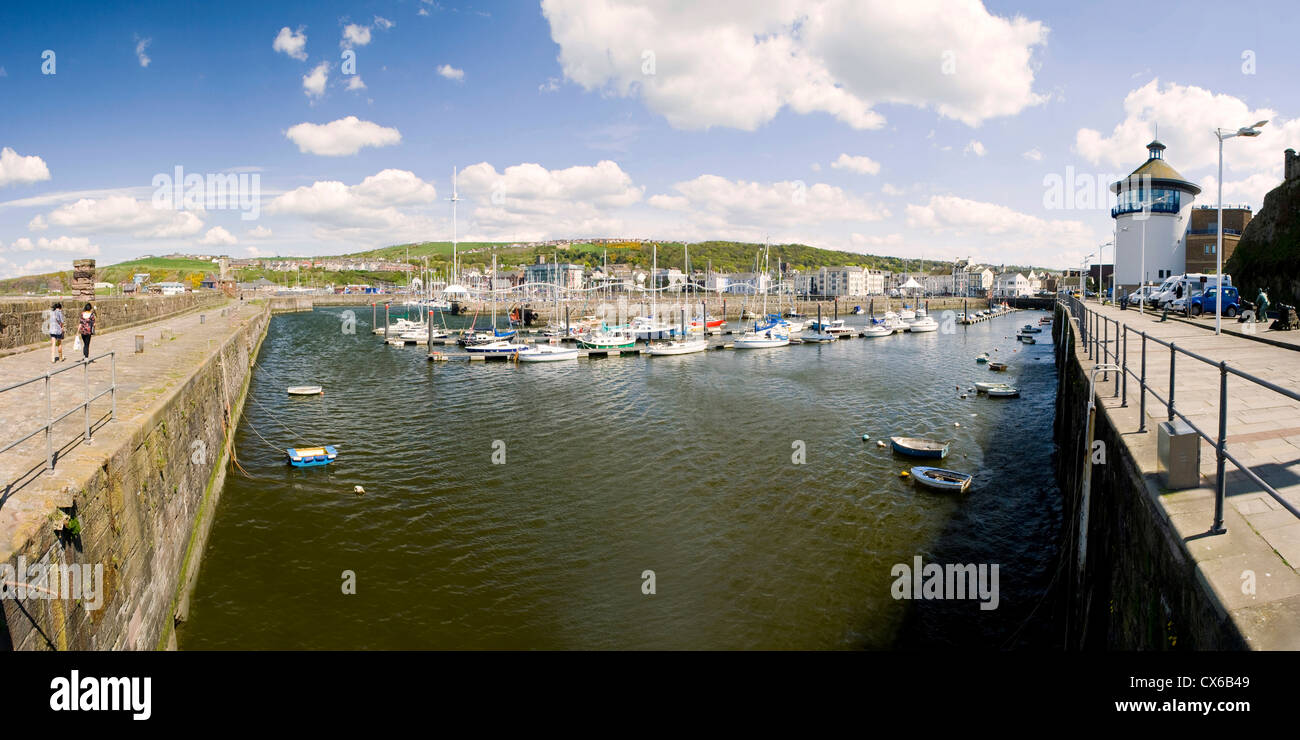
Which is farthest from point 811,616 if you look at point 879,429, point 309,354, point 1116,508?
point 309,354

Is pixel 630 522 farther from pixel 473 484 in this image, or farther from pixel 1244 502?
pixel 1244 502

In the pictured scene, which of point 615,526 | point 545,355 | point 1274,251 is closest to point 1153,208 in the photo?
Result: point 1274,251

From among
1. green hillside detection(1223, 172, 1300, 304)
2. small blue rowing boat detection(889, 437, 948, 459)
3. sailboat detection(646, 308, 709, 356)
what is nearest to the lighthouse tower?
green hillside detection(1223, 172, 1300, 304)

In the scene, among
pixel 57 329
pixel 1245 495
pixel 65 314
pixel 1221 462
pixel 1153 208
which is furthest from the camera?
pixel 1153 208

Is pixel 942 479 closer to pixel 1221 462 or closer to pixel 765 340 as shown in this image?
pixel 1221 462

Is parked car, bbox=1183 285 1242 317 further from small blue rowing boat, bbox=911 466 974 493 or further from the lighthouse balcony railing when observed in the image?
the lighthouse balcony railing

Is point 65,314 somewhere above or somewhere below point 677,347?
above
